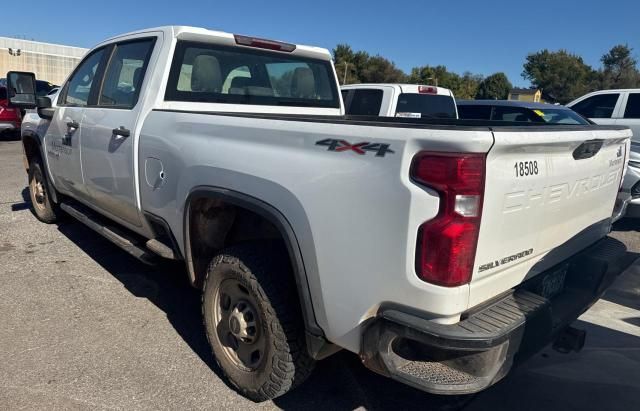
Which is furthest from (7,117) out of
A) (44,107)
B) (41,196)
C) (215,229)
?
(215,229)

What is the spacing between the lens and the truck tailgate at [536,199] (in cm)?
199

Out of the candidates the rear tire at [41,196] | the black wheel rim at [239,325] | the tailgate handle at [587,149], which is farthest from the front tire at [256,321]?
the rear tire at [41,196]

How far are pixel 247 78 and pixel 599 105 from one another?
908 centimetres

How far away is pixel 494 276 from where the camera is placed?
2.14 m

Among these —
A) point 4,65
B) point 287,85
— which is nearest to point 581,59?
point 4,65

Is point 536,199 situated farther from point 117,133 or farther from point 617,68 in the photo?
point 617,68

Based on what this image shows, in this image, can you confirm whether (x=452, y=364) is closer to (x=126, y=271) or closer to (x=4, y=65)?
(x=126, y=271)

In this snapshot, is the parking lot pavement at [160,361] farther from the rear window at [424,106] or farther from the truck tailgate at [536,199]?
the rear window at [424,106]

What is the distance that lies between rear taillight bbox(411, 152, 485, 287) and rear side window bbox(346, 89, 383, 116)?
19.6 ft

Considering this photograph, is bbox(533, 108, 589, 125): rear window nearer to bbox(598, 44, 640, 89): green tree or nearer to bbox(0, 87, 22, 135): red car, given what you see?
bbox(0, 87, 22, 135): red car

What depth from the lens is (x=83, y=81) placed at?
4793mm

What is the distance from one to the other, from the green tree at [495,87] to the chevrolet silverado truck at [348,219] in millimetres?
59075

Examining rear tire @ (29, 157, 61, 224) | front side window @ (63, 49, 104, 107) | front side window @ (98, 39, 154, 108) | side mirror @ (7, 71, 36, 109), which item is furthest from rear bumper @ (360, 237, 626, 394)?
rear tire @ (29, 157, 61, 224)

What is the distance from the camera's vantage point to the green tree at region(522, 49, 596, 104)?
55350 mm
